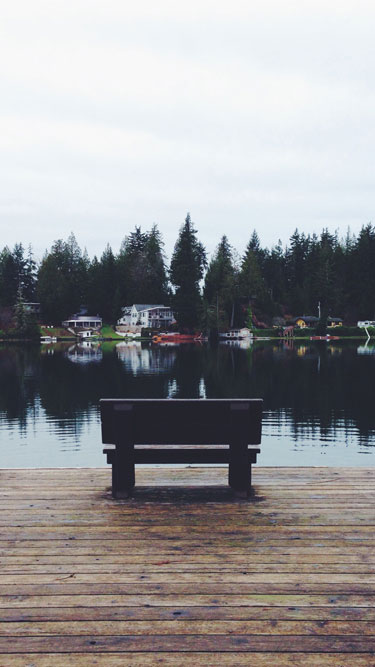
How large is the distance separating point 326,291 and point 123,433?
123 meters

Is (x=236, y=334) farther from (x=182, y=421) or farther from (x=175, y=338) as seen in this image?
(x=182, y=421)

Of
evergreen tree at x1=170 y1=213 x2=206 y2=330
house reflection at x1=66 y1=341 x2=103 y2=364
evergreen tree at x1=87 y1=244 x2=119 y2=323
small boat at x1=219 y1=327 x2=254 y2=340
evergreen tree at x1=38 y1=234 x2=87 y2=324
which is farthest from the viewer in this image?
evergreen tree at x1=87 y1=244 x2=119 y2=323

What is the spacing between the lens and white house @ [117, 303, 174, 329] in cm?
12038

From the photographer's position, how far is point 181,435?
19.5ft

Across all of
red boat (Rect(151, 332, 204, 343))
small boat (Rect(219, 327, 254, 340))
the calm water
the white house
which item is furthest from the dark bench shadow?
the white house

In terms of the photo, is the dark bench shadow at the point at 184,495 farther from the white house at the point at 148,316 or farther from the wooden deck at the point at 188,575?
the white house at the point at 148,316

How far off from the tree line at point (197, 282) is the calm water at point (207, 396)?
63262 mm

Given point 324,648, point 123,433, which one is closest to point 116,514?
point 123,433

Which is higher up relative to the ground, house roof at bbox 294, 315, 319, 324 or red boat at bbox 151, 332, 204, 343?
house roof at bbox 294, 315, 319, 324

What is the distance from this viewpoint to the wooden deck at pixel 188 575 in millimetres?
3225

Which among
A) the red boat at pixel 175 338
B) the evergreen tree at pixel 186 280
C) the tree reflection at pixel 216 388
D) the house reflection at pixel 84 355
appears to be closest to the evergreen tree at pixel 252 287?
the evergreen tree at pixel 186 280

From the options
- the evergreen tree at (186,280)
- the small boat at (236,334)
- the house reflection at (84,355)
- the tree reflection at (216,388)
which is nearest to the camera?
the tree reflection at (216,388)

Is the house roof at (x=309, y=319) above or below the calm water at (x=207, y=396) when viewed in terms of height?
above

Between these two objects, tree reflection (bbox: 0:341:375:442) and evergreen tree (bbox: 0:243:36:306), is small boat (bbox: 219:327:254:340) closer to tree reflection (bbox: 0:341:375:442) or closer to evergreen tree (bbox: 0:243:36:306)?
evergreen tree (bbox: 0:243:36:306)
